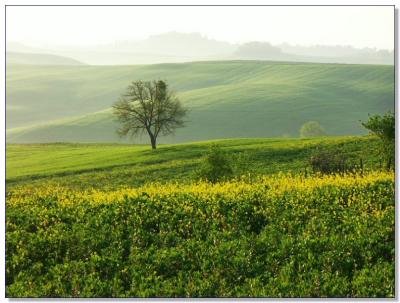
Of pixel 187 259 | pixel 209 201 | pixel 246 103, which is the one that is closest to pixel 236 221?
pixel 209 201

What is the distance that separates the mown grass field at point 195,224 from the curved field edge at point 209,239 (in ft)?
0.06

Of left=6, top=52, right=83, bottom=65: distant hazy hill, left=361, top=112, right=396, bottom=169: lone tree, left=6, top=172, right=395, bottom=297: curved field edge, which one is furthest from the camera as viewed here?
left=6, top=52, right=83, bottom=65: distant hazy hill

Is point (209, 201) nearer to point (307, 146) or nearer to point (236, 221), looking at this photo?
point (236, 221)

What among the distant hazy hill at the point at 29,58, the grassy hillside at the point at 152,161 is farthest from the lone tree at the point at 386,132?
the distant hazy hill at the point at 29,58

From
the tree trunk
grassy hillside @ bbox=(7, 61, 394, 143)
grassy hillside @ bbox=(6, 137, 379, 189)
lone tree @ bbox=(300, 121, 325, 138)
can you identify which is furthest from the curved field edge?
lone tree @ bbox=(300, 121, 325, 138)

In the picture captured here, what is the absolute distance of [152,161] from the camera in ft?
38.1

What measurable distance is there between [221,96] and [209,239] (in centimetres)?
4763

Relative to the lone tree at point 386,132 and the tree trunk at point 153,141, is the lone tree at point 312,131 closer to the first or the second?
the lone tree at point 386,132

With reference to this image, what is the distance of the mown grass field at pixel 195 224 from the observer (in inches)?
342

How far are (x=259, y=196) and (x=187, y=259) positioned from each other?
2.07 meters

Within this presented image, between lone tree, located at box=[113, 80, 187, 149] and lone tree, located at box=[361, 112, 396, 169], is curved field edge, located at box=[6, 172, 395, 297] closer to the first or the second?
lone tree, located at box=[361, 112, 396, 169]

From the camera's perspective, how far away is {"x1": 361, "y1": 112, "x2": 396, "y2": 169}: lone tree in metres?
10.3

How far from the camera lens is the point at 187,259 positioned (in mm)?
9039

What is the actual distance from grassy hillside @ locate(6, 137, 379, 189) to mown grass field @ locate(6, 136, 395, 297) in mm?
26
